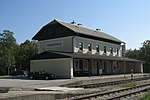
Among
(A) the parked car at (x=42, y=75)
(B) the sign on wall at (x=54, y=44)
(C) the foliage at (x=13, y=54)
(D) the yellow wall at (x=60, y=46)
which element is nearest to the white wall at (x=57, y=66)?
(A) the parked car at (x=42, y=75)

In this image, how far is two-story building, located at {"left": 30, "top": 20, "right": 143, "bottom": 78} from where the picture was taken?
3675cm

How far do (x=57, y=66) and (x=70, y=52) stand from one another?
15.7 ft

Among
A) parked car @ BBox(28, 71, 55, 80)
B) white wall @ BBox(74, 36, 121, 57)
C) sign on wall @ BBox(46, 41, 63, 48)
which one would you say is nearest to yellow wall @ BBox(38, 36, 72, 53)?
sign on wall @ BBox(46, 41, 63, 48)

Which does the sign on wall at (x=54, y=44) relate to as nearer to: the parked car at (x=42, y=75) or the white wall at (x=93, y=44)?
the white wall at (x=93, y=44)

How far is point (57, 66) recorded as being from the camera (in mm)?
37094

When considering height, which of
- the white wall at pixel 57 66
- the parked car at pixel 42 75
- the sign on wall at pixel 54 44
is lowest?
the parked car at pixel 42 75

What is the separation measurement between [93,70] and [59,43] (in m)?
7.48

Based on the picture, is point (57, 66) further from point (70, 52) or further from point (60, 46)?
point (60, 46)

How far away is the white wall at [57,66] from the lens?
35.6 metres

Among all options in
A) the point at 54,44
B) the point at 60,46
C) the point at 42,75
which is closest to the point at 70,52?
the point at 60,46

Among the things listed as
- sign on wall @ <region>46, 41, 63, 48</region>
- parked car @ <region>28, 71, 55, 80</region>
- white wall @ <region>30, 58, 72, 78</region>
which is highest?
sign on wall @ <region>46, 41, 63, 48</region>

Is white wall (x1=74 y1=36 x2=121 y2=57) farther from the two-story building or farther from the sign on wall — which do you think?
the sign on wall

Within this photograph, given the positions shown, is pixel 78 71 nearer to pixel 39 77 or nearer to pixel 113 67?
pixel 39 77

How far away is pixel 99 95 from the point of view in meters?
15.6
